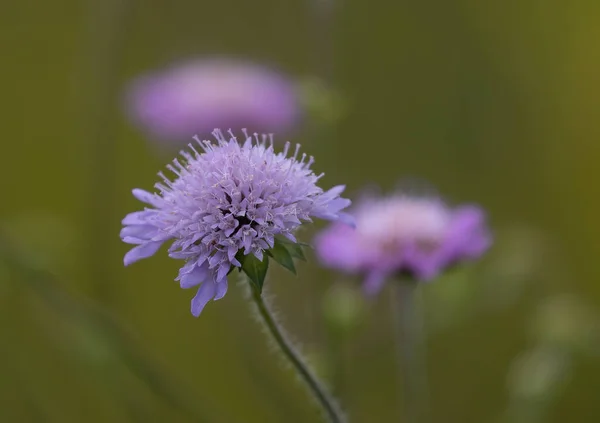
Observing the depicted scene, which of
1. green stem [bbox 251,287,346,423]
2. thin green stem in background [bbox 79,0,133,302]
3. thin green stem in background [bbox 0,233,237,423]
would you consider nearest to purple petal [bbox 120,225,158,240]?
green stem [bbox 251,287,346,423]

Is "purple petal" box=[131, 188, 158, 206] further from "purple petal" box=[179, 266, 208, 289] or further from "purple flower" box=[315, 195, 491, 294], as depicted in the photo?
"purple flower" box=[315, 195, 491, 294]

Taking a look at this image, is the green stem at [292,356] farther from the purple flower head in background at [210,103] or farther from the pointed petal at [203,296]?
the purple flower head in background at [210,103]

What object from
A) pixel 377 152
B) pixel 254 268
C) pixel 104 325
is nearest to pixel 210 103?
pixel 104 325

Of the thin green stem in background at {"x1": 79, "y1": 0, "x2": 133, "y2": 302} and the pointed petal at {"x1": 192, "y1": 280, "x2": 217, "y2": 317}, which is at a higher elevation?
the thin green stem in background at {"x1": 79, "y1": 0, "x2": 133, "y2": 302}

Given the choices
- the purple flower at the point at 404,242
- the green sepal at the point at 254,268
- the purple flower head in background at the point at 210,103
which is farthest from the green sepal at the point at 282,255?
the purple flower head in background at the point at 210,103

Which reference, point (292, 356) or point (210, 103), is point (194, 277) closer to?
point (292, 356)

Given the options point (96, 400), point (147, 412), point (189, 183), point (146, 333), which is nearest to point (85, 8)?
point (146, 333)

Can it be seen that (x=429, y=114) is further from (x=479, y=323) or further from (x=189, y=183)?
(x=189, y=183)
